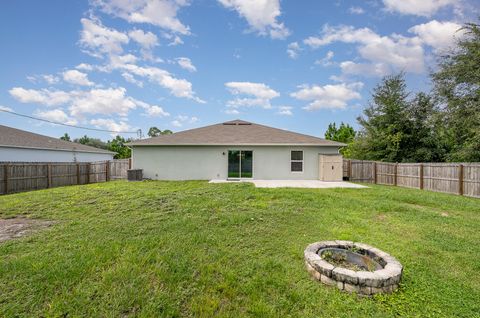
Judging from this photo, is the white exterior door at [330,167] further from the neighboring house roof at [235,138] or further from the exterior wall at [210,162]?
the neighboring house roof at [235,138]

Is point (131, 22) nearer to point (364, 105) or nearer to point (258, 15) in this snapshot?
point (258, 15)

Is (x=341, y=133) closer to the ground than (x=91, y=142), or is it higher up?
higher up

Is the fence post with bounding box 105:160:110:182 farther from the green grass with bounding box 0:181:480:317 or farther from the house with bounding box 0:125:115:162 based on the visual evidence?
the green grass with bounding box 0:181:480:317

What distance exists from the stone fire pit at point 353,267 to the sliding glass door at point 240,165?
9.76 meters

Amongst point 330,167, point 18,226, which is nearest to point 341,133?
point 330,167

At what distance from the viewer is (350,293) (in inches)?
104

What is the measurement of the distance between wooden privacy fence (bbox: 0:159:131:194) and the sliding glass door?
21.8 feet

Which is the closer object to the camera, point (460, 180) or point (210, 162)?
point (460, 180)

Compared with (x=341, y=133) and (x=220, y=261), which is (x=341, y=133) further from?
(x=220, y=261)

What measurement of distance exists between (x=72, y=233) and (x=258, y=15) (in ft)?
36.3

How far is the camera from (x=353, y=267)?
3.05m

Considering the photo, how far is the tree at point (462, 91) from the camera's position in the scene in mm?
12625

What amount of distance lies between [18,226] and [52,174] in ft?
29.1

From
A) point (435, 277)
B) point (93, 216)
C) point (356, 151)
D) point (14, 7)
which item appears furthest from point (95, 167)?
point (356, 151)
